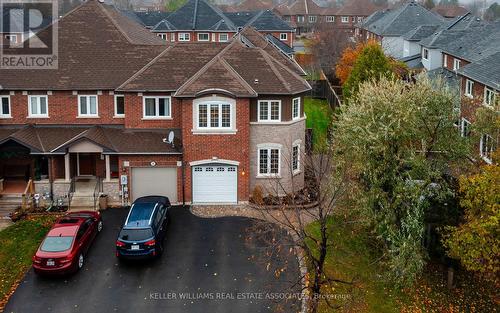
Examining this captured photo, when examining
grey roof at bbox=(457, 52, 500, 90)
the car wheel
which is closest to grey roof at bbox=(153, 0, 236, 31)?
grey roof at bbox=(457, 52, 500, 90)

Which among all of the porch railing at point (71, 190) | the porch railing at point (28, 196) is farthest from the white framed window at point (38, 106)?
the porch railing at point (71, 190)

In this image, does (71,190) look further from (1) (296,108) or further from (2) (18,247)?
(1) (296,108)

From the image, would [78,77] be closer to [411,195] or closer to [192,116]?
[192,116]

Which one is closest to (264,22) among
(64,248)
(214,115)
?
(214,115)

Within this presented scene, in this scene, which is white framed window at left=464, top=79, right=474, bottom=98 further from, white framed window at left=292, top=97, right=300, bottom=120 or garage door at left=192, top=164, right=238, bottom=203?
garage door at left=192, top=164, right=238, bottom=203

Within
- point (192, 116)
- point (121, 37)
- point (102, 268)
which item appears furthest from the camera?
point (121, 37)

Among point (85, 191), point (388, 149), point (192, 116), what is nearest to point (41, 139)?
point (85, 191)
